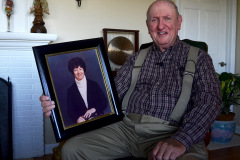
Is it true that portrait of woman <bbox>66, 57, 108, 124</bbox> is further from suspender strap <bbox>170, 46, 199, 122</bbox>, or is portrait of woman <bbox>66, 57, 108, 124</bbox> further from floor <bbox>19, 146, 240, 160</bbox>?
floor <bbox>19, 146, 240, 160</bbox>

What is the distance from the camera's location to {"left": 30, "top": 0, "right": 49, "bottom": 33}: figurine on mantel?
7.45ft

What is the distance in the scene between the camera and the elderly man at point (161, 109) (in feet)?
3.41

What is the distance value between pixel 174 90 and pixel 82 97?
0.48 metres

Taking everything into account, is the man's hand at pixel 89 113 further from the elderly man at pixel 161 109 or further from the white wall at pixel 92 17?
the white wall at pixel 92 17

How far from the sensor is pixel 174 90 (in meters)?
1.23

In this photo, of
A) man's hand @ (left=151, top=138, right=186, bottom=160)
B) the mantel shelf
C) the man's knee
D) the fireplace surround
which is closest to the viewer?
man's hand @ (left=151, top=138, right=186, bottom=160)

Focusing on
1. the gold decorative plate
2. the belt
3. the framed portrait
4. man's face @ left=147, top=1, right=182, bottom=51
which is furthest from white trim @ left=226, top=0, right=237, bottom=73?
the framed portrait

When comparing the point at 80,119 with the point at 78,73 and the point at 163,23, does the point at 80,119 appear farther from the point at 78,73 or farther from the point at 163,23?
the point at 163,23

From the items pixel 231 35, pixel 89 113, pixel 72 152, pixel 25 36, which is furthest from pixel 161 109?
pixel 231 35

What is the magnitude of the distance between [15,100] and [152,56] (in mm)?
1606

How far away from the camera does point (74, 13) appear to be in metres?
2.58

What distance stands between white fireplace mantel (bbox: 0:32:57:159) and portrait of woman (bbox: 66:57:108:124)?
1.26m

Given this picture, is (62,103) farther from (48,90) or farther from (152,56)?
(152,56)

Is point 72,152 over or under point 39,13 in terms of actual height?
under
